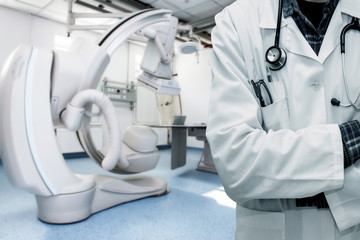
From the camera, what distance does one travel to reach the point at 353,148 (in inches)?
18.4

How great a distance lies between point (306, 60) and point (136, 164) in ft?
6.40

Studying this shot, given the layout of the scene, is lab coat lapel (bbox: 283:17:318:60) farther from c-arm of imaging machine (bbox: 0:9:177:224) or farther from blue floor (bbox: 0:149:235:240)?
c-arm of imaging machine (bbox: 0:9:177:224)

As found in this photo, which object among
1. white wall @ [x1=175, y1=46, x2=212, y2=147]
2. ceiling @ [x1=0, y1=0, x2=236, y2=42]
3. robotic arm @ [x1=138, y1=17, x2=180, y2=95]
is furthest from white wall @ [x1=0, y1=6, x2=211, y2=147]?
robotic arm @ [x1=138, y1=17, x2=180, y2=95]

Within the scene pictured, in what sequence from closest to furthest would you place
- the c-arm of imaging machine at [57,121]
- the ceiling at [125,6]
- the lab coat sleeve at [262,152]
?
the lab coat sleeve at [262,152]
the c-arm of imaging machine at [57,121]
the ceiling at [125,6]

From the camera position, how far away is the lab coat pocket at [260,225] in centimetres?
57

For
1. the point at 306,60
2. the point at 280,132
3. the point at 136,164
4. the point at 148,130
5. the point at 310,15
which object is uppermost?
the point at 310,15

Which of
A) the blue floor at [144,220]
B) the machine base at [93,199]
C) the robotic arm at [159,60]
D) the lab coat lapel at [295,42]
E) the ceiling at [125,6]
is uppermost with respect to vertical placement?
the ceiling at [125,6]

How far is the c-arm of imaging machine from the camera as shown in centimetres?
163

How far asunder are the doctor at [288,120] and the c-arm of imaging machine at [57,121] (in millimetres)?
1548

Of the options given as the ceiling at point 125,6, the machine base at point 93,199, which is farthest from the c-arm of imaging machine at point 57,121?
the ceiling at point 125,6

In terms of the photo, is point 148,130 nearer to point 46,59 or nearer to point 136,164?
point 136,164

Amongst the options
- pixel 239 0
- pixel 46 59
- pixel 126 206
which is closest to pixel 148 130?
pixel 126 206

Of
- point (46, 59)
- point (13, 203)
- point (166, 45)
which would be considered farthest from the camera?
point (166, 45)

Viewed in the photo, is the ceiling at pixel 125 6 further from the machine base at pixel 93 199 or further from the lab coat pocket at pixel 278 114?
the lab coat pocket at pixel 278 114
